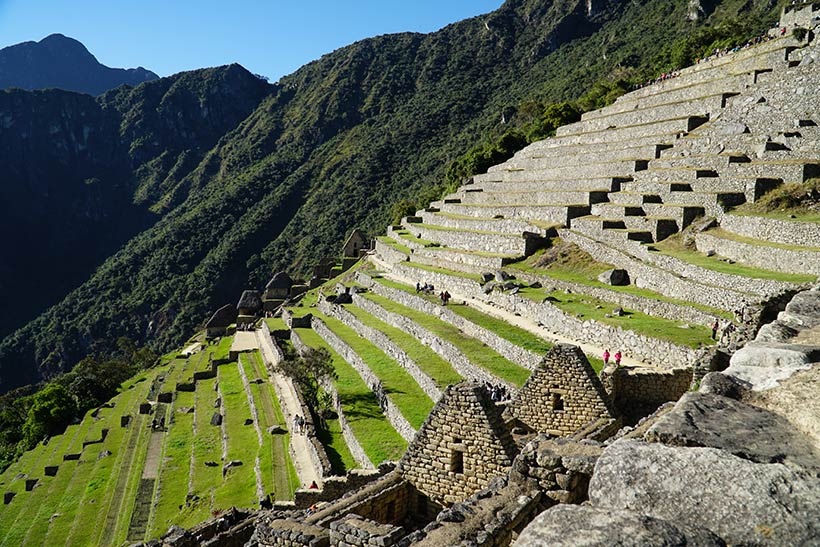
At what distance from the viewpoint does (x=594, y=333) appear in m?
15.8

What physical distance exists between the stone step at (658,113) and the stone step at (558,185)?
19.1ft

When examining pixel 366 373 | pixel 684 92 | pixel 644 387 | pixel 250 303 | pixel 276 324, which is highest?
pixel 684 92

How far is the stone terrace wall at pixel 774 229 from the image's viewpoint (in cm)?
1600

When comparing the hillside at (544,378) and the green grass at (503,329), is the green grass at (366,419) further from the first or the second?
the green grass at (503,329)

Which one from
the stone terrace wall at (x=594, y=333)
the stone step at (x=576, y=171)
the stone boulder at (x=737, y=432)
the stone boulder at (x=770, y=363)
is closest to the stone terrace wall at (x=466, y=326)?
the stone terrace wall at (x=594, y=333)

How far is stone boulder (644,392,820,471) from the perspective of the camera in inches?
94.0

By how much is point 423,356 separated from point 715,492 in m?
16.5

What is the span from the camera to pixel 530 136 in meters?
46.8

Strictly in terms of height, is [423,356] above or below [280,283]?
above

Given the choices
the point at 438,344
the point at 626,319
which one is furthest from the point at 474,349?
the point at 626,319

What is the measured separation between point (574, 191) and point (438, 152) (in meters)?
66.0

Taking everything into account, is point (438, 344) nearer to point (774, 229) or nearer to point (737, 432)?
point (774, 229)

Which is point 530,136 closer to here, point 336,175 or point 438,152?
point 438,152

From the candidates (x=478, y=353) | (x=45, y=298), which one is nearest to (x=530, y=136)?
(x=478, y=353)
